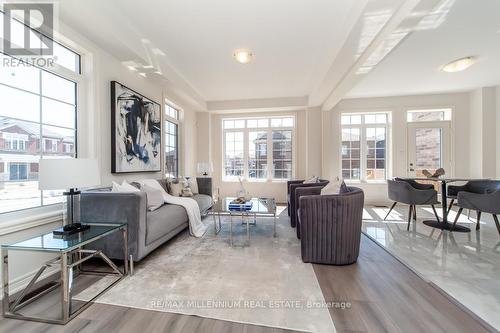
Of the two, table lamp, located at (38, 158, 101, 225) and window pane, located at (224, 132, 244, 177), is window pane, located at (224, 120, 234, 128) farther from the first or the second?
table lamp, located at (38, 158, 101, 225)

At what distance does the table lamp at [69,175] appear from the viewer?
1605 mm

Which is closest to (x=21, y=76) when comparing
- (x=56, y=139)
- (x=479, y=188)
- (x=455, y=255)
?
(x=56, y=139)

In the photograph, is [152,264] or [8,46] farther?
[152,264]

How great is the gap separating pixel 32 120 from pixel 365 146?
622 cm

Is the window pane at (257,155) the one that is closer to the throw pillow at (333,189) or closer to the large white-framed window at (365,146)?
the large white-framed window at (365,146)

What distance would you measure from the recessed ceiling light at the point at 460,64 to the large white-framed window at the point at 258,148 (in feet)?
10.5

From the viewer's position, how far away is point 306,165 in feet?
18.5

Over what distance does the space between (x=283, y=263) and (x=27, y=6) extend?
11.5 ft

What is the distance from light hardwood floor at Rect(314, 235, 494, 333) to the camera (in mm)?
1419

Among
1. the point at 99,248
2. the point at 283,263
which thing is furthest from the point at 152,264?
the point at 283,263

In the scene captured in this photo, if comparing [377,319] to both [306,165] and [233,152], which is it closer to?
[306,165]

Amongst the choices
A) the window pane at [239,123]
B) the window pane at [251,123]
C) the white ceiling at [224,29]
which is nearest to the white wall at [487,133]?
the white ceiling at [224,29]

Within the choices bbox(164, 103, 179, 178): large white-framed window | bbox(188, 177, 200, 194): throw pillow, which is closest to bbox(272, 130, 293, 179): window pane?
bbox(188, 177, 200, 194): throw pillow

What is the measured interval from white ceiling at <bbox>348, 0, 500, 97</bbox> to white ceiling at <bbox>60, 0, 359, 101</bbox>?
1.14 metres
